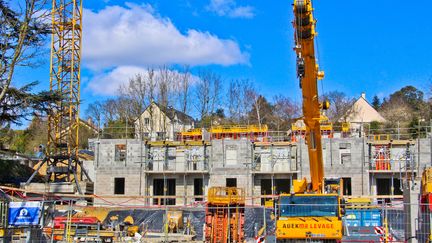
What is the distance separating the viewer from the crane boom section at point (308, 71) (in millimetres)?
15766

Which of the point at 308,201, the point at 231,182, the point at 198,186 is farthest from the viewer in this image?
the point at 198,186

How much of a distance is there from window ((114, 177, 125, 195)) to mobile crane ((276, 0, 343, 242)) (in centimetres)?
3414

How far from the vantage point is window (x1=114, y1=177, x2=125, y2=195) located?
163 ft

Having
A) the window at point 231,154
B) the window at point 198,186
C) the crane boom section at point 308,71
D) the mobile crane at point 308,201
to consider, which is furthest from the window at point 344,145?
the mobile crane at point 308,201

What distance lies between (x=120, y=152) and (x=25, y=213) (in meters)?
34.3

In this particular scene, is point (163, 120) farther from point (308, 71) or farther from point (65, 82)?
point (308, 71)

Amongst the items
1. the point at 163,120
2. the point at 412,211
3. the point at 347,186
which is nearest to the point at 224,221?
the point at 412,211

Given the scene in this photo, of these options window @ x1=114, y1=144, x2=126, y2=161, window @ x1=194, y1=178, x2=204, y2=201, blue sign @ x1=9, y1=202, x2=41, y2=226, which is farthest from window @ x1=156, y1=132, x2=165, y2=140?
Result: blue sign @ x1=9, y1=202, x2=41, y2=226

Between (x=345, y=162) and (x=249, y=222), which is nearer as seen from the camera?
(x=249, y=222)

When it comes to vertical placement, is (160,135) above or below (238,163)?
above

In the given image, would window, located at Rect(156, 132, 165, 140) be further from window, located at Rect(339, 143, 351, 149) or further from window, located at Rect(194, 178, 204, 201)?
window, located at Rect(339, 143, 351, 149)

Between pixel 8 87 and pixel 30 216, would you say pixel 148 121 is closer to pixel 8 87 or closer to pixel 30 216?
pixel 8 87

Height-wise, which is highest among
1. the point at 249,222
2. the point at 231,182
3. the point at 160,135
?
the point at 160,135

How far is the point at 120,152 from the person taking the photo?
1971 inches
